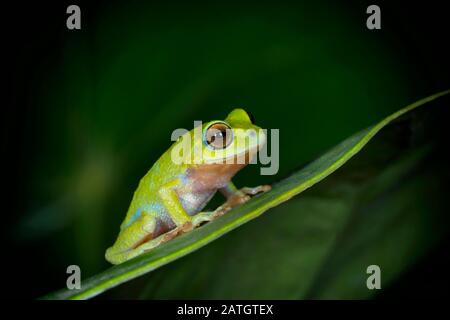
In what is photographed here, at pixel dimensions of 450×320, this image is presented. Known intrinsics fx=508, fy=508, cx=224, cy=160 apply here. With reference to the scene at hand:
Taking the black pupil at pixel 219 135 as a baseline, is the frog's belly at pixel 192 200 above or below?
below

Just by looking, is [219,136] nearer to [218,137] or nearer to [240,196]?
[218,137]

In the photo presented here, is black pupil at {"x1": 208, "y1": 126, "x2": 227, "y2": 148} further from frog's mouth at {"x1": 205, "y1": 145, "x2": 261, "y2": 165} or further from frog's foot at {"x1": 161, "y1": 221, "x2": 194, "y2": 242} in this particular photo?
frog's foot at {"x1": 161, "y1": 221, "x2": 194, "y2": 242}

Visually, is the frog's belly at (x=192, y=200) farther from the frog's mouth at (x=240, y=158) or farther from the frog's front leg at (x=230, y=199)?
the frog's mouth at (x=240, y=158)

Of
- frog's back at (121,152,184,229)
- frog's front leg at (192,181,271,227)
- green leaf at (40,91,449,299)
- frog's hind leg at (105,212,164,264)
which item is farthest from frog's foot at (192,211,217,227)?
green leaf at (40,91,449,299)

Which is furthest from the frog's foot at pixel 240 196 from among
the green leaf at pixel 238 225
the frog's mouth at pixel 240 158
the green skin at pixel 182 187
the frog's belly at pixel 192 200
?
the green leaf at pixel 238 225

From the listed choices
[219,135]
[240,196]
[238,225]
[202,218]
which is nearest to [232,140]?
[219,135]
